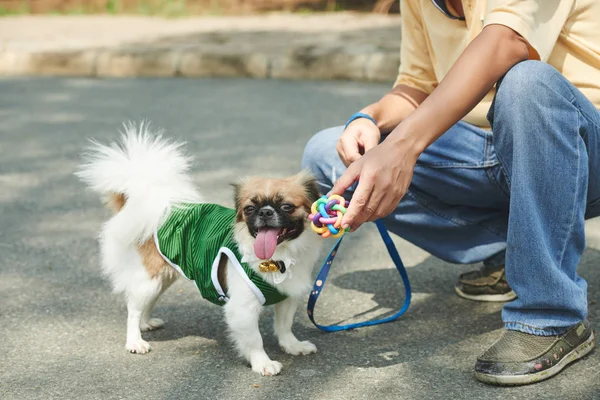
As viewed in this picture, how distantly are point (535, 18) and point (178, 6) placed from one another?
9100 millimetres

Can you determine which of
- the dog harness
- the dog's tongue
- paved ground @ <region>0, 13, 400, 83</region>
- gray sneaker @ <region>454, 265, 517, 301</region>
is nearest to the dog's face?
the dog's tongue

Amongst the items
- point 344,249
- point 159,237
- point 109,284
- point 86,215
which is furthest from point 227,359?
point 86,215

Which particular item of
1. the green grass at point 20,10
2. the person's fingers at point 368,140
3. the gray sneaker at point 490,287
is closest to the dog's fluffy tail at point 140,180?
the person's fingers at point 368,140

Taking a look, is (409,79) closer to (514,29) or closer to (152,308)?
(514,29)

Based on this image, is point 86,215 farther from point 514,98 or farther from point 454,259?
point 514,98

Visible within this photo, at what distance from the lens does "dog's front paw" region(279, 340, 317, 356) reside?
257 cm

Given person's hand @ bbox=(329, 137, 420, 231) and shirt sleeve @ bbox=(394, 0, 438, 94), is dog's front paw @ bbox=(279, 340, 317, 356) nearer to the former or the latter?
person's hand @ bbox=(329, 137, 420, 231)

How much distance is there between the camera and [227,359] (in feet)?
8.40

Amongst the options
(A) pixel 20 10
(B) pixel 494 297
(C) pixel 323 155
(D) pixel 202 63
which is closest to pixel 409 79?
(C) pixel 323 155

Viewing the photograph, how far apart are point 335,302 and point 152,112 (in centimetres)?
369

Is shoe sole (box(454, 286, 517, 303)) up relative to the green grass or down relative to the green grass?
up

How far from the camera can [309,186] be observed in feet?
8.21

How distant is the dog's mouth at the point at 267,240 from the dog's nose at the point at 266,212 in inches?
1.7

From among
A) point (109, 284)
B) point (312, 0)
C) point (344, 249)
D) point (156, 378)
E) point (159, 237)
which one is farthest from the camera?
point (312, 0)
